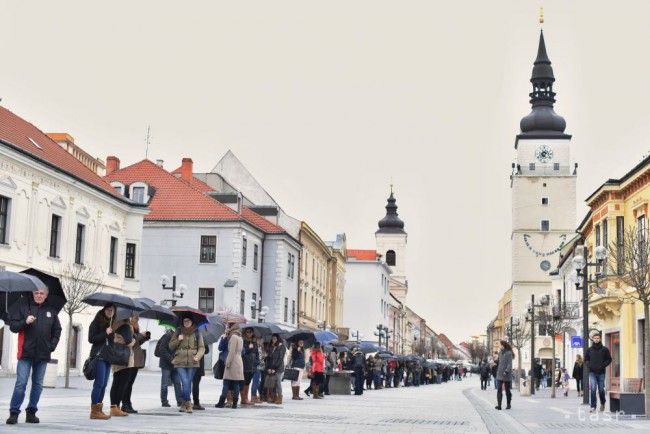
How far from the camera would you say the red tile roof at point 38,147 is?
36.8 metres

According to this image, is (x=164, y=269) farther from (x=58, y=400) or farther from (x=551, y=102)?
(x=551, y=102)

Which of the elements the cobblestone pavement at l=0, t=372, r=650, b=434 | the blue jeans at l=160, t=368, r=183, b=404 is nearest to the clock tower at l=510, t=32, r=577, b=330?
the cobblestone pavement at l=0, t=372, r=650, b=434

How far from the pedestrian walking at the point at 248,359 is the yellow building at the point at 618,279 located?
55.6ft

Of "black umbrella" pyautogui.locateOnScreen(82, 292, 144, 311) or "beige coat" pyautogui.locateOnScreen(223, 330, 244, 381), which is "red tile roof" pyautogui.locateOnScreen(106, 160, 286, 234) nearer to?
"beige coat" pyautogui.locateOnScreen(223, 330, 244, 381)

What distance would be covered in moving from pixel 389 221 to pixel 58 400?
440 feet

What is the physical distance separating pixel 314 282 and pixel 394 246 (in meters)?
77.2

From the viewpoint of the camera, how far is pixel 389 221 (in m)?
154

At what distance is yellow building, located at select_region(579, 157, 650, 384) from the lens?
118 feet

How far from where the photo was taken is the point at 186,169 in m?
64.9

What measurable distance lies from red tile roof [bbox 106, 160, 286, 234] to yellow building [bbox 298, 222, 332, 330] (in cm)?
1185

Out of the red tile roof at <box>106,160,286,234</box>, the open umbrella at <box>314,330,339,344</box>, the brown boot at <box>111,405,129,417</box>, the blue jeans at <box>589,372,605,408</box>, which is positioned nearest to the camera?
the brown boot at <box>111,405,129,417</box>

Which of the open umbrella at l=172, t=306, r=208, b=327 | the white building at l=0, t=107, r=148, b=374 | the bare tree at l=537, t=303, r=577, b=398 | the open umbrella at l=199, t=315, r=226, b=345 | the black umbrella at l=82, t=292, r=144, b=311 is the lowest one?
the open umbrella at l=199, t=315, r=226, b=345

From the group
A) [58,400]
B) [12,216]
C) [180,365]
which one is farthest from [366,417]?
[12,216]

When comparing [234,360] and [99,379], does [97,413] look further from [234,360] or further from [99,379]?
[234,360]
